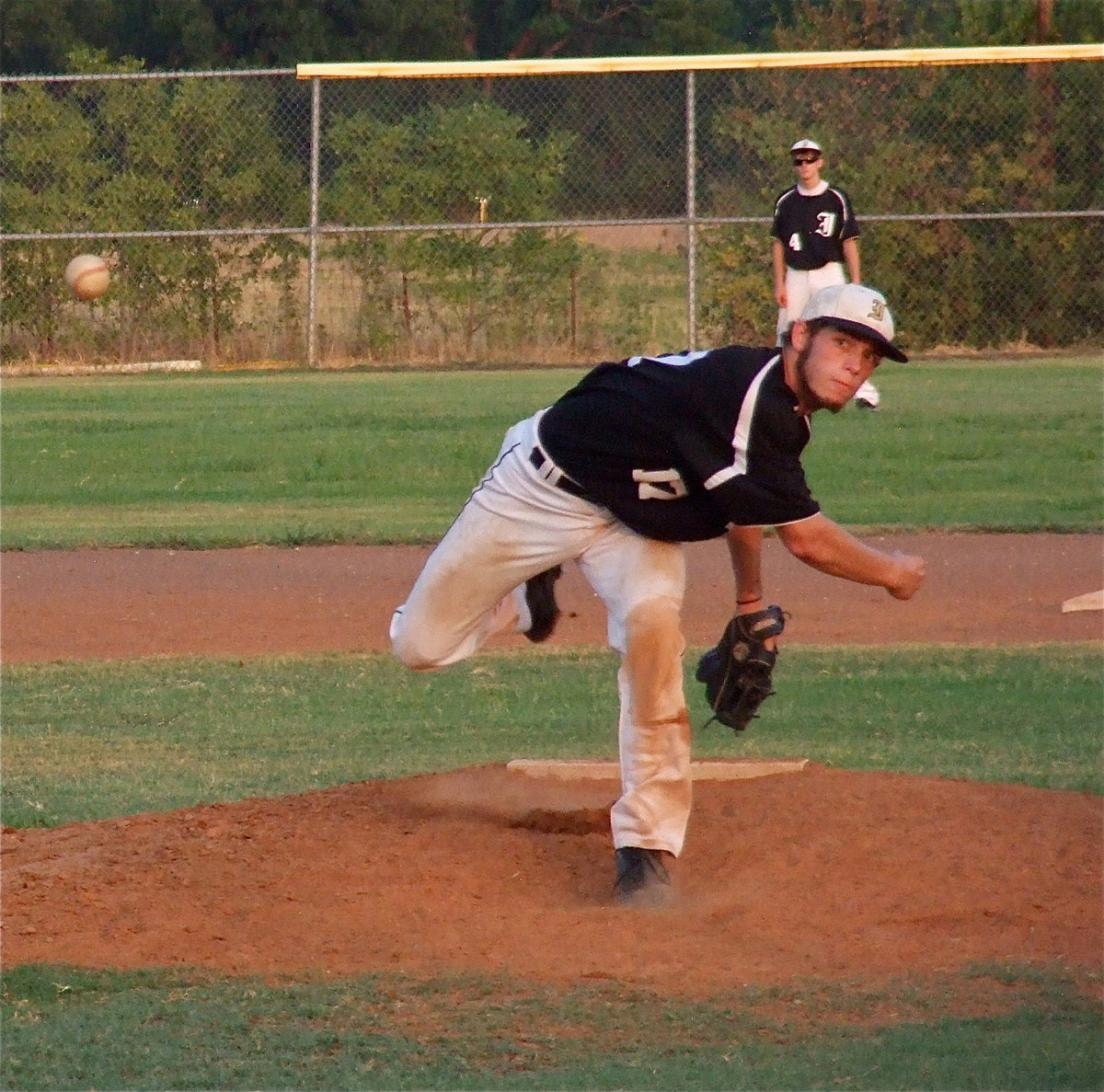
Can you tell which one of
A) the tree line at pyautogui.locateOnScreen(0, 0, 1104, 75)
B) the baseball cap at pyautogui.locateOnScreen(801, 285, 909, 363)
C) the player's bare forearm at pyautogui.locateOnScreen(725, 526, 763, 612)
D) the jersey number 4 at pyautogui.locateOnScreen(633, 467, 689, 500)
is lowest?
the player's bare forearm at pyautogui.locateOnScreen(725, 526, 763, 612)

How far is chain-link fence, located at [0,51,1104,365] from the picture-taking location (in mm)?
20203

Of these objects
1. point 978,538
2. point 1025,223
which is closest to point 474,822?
point 978,538

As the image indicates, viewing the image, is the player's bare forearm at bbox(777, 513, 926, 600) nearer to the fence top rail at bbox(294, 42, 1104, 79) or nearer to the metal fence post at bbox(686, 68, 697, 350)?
the metal fence post at bbox(686, 68, 697, 350)

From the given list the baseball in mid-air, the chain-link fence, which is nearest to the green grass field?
the baseball in mid-air

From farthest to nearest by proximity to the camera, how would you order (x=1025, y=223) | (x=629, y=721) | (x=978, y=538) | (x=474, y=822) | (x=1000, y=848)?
(x=1025, y=223)
(x=978, y=538)
(x=474, y=822)
(x=1000, y=848)
(x=629, y=721)

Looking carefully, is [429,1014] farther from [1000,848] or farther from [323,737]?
[323,737]

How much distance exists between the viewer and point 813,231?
1465 centimetres

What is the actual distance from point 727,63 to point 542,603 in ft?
47.9

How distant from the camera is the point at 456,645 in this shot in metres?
5.17

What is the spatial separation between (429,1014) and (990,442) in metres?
11.3

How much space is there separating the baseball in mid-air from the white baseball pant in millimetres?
14237

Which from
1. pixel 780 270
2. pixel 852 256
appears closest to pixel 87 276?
pixel 780 270

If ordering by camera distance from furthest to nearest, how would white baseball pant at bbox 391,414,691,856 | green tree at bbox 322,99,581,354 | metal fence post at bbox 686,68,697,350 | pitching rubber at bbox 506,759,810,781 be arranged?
green tree at bbox 322,99,581,354 < metal fence post at bbox 686,68,697,350 < pitching rubber at bbox 506,759,810,781 < white baseball pant at bbox 391,414,691,856

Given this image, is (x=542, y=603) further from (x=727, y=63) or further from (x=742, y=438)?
(x=727, y=63)
